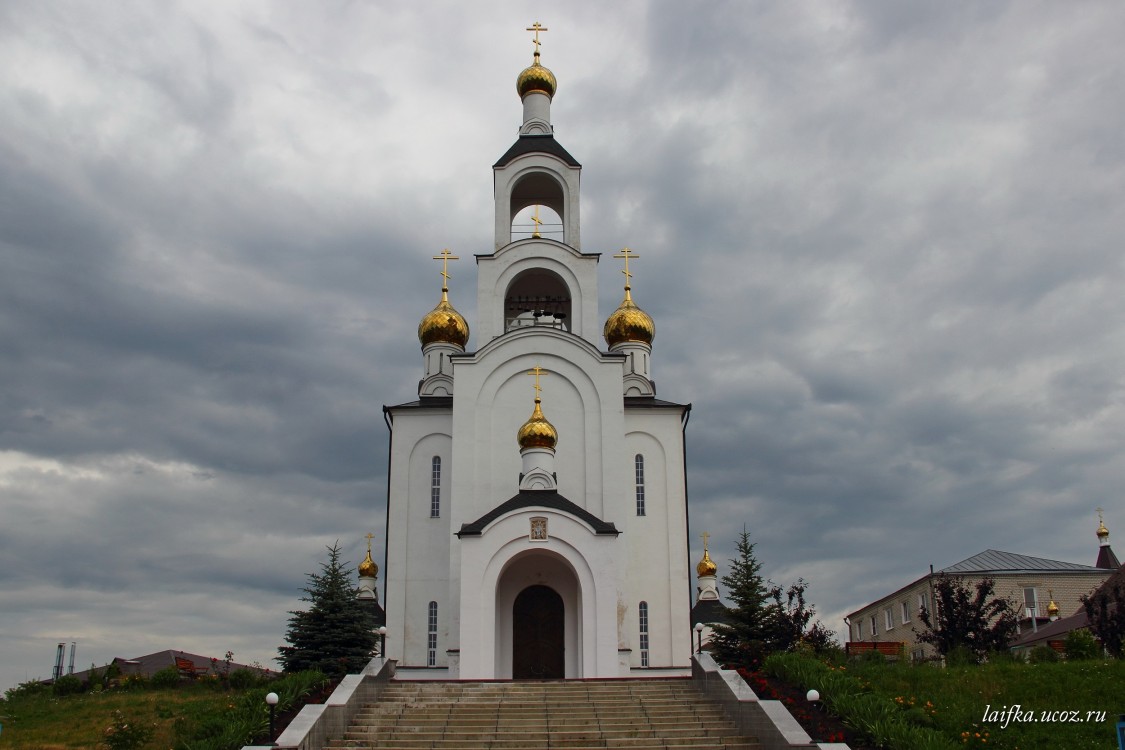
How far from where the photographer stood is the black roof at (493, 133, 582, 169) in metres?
29.0

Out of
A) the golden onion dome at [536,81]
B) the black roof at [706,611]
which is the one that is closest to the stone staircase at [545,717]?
the black roof at [706,611]

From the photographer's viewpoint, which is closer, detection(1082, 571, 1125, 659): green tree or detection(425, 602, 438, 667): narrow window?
detection(1082, 571, 1125, 659): green tree

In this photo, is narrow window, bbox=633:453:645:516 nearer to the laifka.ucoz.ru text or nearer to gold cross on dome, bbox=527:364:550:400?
gold cross on dome, bbox=527:364:550:400

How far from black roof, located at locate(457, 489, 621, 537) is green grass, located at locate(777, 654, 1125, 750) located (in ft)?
17.3

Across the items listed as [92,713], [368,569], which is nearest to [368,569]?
[368,569]

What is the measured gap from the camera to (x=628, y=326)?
3080cm

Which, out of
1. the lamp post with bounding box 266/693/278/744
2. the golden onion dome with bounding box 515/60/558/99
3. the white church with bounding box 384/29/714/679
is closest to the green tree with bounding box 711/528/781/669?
the white church with bounding box 384/29/714/679

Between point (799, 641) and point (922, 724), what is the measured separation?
7093 millimetres

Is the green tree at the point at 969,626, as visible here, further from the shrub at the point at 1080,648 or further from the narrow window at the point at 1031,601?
the narrow window at the point at 1031,601

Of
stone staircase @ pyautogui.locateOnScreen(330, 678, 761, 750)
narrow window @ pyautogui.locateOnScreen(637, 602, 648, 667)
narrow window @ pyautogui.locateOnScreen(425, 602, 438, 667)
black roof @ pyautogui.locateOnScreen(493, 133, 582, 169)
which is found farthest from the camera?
black roof @ pyautogui.locateOnScreen(493, 133, 582, 169)

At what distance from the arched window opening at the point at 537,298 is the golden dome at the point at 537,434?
4938 mm

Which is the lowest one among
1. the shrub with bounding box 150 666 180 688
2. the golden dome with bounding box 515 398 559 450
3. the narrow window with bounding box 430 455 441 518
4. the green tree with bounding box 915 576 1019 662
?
the shrub with bounding box 150 666 180 688

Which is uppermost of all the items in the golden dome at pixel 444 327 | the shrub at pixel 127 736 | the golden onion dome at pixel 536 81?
the golden onion dome at pixel 536 81

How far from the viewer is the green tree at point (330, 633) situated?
19.9 meters
